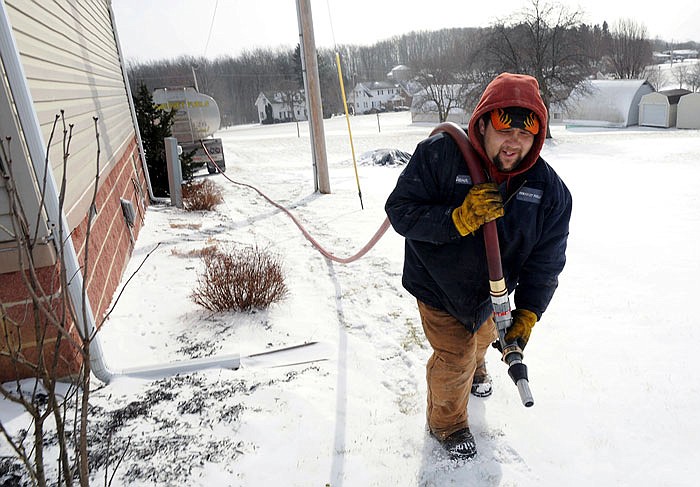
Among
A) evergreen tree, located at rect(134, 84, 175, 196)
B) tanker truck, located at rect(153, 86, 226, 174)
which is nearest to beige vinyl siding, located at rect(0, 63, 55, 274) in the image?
evergreen tree, located at rect(134, 84, 175, 196)

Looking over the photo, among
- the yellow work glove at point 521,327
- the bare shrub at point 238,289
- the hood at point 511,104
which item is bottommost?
the bare shrub at point 238,289

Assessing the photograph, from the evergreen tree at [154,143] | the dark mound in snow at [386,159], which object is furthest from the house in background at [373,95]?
the evergreen tree at [154,143]

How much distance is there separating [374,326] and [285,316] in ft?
2.71

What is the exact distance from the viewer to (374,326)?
400 cm

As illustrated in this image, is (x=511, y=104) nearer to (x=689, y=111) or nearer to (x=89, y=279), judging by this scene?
(x=89, y=279)

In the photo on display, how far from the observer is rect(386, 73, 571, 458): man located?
2.00 meters

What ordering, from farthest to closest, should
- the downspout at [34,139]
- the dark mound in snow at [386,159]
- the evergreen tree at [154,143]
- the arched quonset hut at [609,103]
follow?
1. the arched quonset hut at [609,103]
2. the dark mound in snow at [386,159]
3. the evergreen tree at [154,143]
4. the downspout at [34,139]

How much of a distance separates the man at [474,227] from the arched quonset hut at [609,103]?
114 feet

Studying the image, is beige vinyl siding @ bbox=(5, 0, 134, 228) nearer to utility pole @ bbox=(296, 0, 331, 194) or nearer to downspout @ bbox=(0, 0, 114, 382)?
downspout @ bbox=(0, 0, 114, 382)

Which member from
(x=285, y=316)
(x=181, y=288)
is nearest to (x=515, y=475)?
(x=285, y=316)

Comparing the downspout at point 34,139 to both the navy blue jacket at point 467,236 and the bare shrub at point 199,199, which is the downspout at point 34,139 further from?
the bare shrub at point 199,199

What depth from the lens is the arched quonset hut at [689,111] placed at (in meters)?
28.8

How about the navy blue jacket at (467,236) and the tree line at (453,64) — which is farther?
the tree line at (453,64)

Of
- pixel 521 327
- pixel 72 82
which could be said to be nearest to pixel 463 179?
pixel 521 327
